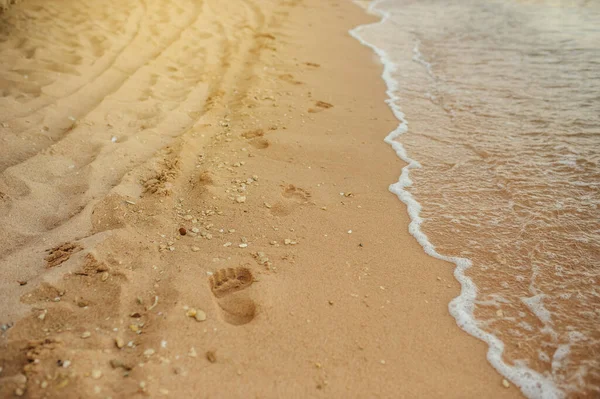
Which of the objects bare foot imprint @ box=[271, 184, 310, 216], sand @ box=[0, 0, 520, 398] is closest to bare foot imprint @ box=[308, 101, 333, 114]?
sand @ box=[0, 0, 520, 398]

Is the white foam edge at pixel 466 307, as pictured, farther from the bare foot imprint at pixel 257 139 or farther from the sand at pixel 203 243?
the bare foot imprint at pixel 257 139

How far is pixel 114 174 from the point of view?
2.94 metres

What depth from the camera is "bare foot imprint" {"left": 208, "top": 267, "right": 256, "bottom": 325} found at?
2.05m

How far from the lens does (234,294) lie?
2.16 meters

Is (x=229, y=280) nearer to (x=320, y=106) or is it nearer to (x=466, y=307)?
(x=466, y=307)

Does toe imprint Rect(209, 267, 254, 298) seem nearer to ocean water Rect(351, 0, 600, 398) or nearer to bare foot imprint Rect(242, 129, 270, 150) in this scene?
ocean water Rect(351, 0, 600, 398)

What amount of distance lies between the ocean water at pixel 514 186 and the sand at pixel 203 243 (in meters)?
0.19

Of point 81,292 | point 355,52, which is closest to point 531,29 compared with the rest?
point 355,52

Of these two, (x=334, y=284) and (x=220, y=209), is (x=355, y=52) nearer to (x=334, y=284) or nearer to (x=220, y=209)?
(x=220, y=209)

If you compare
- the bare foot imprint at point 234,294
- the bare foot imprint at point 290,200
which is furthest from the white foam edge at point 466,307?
the bare foot imprint at point 234,294

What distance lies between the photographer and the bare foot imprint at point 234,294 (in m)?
2.05

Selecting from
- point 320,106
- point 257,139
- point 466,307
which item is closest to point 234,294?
point 466,307

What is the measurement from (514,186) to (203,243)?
2.28m

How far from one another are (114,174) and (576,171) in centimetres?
348
